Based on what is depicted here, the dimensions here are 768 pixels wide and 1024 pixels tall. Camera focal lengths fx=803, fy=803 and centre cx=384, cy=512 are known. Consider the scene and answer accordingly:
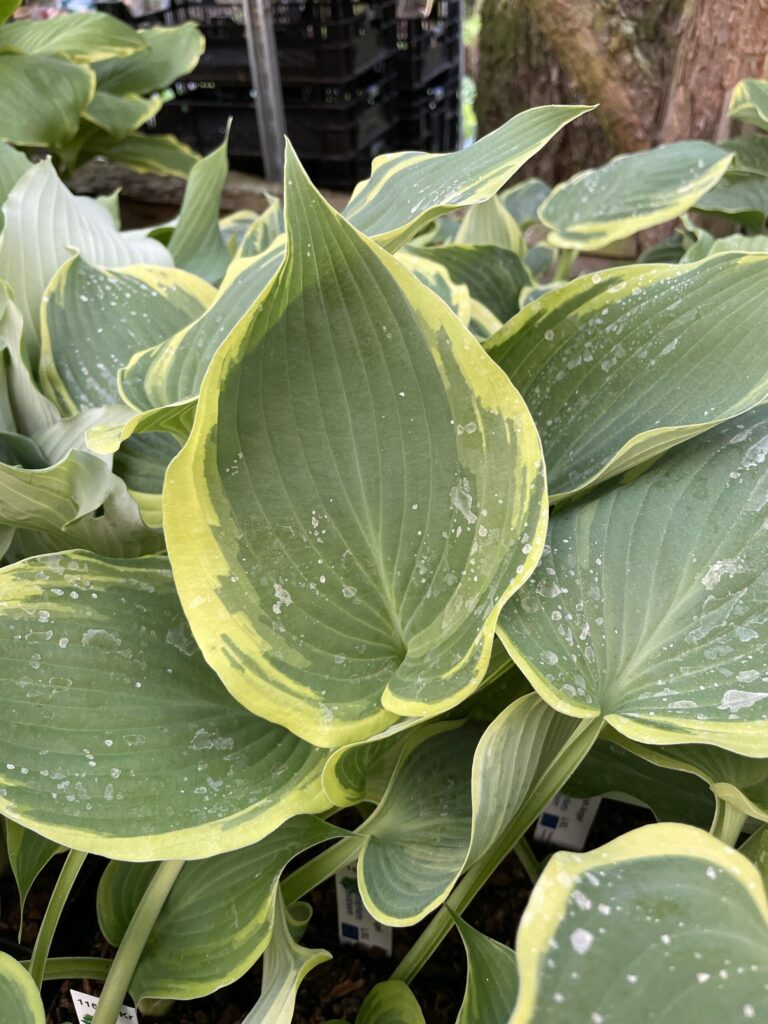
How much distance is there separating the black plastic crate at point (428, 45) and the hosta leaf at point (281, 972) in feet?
7.03

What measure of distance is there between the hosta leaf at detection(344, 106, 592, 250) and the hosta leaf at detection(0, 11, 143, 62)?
1282mm

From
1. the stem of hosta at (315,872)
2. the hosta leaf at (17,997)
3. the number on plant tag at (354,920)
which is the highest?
the hosta leaf at (17,997)

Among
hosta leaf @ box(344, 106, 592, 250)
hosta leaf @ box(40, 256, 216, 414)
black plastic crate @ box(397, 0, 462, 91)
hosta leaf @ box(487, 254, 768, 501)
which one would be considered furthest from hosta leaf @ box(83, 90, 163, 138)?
hosta leaf @ box(487, 254, 768, 501)

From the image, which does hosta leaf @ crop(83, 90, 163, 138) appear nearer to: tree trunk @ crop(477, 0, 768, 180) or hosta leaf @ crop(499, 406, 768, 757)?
tree trunk @ crop(477, 0, 768, 180)

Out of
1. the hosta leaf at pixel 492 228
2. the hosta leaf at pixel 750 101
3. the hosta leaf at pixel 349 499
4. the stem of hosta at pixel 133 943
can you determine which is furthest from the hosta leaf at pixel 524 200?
the stem of hosta at pixel 133 943

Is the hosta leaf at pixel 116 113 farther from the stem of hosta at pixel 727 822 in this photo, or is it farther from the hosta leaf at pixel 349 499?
the stem of hosta at pixel 727 822

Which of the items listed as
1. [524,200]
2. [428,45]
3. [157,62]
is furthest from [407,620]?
[428,45]

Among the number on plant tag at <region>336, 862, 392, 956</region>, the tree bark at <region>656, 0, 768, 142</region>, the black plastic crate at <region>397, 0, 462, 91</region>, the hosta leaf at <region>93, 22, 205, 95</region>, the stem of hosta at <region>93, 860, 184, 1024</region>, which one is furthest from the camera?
the black plastic crate at <region>397, 0, 462, 91</region>

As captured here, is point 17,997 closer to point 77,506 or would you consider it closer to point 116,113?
point 77,506

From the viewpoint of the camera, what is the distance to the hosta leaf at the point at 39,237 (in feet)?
2.25

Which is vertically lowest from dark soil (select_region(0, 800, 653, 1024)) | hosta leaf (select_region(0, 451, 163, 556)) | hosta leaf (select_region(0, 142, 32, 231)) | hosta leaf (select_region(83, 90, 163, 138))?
dark soil (select_region(0, 800, 653, 1024))

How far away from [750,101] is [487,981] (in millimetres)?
1006

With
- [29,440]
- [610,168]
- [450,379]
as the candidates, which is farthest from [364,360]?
[610,168]

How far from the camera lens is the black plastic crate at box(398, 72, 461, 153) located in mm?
2180
